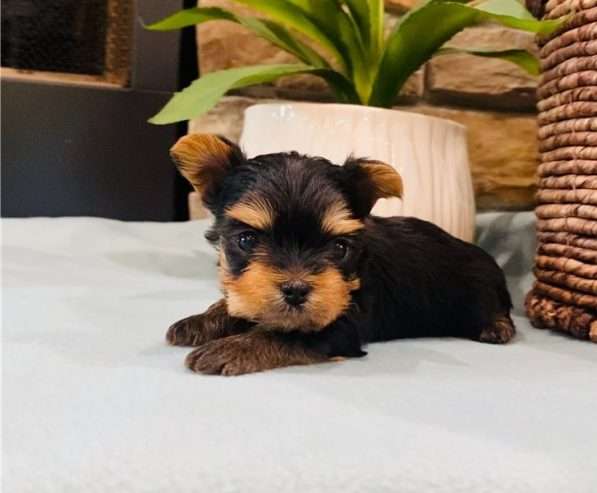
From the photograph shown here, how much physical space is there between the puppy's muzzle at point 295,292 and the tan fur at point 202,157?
25 cm

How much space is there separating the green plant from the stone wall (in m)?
0.38

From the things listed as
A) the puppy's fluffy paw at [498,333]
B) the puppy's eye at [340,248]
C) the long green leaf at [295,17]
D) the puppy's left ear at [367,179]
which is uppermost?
the long green leaf at [295,17]

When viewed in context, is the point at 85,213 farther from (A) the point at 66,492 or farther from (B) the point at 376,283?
(A) the point at 66,492

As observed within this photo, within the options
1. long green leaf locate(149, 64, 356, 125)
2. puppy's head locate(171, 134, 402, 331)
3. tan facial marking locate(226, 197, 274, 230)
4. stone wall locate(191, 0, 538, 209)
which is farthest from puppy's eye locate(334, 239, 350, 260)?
stone wall locate(191, 0, 538, 209)

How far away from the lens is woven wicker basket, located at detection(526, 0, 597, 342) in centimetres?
126

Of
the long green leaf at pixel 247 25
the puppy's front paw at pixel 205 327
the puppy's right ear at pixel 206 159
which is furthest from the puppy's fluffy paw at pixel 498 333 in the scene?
the long green leaf at pixel 247 25

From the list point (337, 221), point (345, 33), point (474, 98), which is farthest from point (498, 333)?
point (474, 98)

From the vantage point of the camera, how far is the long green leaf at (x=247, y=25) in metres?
1.70

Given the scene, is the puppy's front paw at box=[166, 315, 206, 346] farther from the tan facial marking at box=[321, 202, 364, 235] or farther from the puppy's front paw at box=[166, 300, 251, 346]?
the tan facial marking at box=[321, 202, 364, 235]

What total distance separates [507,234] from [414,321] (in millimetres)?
685

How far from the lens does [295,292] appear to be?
1.01 m

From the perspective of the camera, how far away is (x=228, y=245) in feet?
3.62

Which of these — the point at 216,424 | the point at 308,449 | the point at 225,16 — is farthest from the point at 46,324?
the point at 225,16

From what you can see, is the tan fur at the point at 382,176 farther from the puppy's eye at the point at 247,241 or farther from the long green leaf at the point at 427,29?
the long green leaf at the point at 427,29
